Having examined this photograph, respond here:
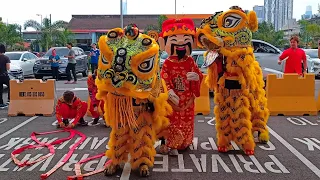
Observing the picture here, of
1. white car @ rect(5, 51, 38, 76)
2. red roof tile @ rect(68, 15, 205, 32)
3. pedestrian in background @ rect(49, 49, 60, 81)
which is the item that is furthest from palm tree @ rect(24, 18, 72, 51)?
pedestrian in background @ rect(49, 49, 60, 81)

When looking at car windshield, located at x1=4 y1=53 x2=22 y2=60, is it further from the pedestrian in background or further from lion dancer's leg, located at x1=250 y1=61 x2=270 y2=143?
lion dancer's leg, located at x1=250 y1=61 x2=270 y2=143

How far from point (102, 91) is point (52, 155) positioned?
1757mm

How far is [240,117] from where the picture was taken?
557 centimetres

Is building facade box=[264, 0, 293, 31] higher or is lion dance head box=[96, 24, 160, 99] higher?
building facade box=[264, 0, 293, 31]

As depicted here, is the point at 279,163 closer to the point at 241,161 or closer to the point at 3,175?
the point at 241,161

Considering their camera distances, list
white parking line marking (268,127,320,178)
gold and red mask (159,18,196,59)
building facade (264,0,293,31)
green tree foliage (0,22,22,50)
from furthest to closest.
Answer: building facade (264,0,293,31)
green tree foliage (0,22,22,50)
gold and red mask (159,18,196,59)
white parking line marking (268,127,320,178)

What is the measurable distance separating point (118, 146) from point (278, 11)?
9036 centimetres

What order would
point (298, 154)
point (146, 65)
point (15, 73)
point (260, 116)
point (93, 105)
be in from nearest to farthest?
point (146, 65), point (298, 154), point (260, 116), point (93, 105), point (15, 73)

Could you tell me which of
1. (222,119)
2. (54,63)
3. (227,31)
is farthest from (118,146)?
(54,63)

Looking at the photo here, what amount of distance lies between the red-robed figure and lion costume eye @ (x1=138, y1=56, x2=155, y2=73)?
3.22 feet

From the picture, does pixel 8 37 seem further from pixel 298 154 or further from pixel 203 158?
pixel 298 154

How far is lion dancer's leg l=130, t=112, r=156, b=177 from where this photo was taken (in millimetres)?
4766

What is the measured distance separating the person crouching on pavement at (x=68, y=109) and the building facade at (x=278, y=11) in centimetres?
8563

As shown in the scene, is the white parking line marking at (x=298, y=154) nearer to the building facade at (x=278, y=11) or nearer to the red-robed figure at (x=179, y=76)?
the red-robed figure at (x=179, y=76)
